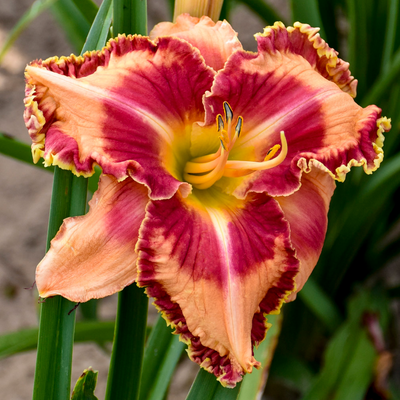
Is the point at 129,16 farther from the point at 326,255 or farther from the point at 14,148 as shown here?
the point at 326,255

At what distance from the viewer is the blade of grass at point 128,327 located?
0.56 m

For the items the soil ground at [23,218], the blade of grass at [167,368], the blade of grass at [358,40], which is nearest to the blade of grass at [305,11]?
the blade of grass at [358,40]

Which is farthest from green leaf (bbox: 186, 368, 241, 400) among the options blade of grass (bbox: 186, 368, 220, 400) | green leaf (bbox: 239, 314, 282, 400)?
green leaf (bbox: 239, 314, 282, 400)

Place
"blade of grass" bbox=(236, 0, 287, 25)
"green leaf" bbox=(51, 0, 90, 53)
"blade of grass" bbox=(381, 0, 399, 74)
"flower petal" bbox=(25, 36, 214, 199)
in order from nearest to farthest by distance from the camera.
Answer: "flower petal" bbox=(25, 36, 214, 199), "green leaf" bbox=(51, 0, 90, 53), "blade of grass" bbox=(381, 0, 399, 74), "blade of grass" bbox=(236, 0, 287, 25)

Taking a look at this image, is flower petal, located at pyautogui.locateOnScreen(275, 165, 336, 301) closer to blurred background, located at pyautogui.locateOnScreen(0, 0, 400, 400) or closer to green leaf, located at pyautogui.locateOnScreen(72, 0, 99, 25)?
blurred background, located at pyautogui.locateOnScreen(0, 0, 400, 400)

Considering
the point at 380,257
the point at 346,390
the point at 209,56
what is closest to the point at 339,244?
the point at 380,257

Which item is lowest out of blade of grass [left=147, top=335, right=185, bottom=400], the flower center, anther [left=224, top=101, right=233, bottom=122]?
blade of grass [left=147, top=335, right=185, bottom=400]

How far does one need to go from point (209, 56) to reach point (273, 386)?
1.22 meters

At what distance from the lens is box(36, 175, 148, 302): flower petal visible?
1.58 feet

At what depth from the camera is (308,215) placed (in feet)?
1.91

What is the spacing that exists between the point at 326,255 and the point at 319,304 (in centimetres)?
16

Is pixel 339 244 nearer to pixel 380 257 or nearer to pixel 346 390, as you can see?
pixel 380 257

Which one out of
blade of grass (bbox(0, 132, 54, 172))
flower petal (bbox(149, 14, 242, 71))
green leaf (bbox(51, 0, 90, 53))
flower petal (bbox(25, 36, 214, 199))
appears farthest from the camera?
green leaf (bbox(51, 0, 90, 53))

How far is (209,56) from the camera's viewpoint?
0.58m
